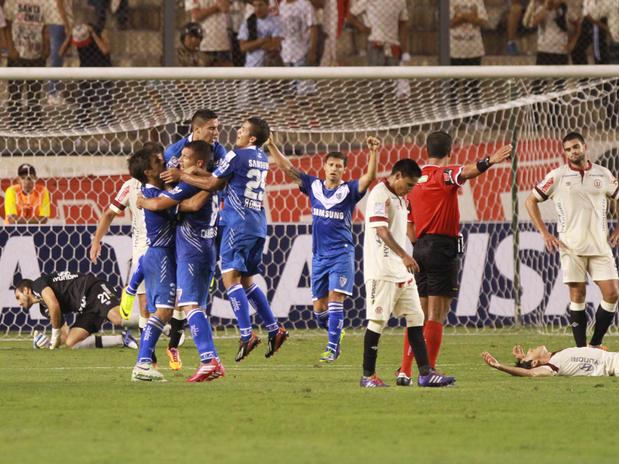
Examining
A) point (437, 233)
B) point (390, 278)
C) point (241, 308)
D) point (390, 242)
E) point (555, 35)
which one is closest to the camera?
point (390, 242)

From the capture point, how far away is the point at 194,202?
10195 mm

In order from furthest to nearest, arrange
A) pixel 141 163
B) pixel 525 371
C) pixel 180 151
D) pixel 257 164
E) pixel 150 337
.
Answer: pixel 257 164 → pixel 180 151 → pixel 525 371 → pixel 150 337 → pixel 141 163

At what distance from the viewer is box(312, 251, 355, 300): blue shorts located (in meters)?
13.5

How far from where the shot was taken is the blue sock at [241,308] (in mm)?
12055

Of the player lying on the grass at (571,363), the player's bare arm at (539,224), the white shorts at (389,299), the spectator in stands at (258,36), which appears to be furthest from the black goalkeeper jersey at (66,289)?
the white shorts at (389,299)

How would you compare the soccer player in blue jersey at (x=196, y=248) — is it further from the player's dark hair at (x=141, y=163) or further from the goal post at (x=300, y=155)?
the goal post at (x=300, y=155)

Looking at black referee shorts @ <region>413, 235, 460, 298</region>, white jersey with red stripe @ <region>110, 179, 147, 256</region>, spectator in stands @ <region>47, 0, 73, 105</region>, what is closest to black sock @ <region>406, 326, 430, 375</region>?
black referee shorts @ <region>413, 235, 460, 298</region>

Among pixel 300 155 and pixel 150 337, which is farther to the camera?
pixel 300 155

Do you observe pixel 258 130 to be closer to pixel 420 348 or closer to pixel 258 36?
pixel 420 348

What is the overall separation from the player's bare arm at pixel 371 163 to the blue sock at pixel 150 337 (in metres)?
2.12

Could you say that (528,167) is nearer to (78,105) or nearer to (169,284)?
(78,105)

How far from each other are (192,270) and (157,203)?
0.56 metres

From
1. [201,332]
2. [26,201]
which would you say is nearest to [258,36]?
[26,201]

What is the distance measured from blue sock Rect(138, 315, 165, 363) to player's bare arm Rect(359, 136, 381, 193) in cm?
212
